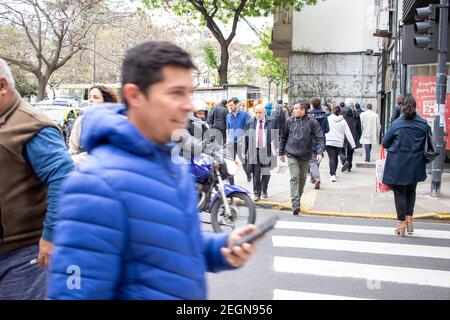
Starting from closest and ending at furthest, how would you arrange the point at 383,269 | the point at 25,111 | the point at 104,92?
the point at 25,111, the point at 104,92, the point at 383,269

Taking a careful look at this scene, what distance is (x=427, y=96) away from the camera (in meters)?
14.6

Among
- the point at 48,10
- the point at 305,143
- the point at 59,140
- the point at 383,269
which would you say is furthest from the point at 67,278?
the point at 48,10

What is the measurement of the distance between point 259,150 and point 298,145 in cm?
131

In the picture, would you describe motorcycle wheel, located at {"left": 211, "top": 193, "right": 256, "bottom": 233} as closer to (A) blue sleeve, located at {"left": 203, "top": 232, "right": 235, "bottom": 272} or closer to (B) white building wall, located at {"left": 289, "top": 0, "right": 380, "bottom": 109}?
(A) blue sleeve, located at {"left": 203, "top": 232, "right": 235, "bottom": 272}

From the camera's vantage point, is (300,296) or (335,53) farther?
(335,53)

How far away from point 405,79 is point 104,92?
43.4ft

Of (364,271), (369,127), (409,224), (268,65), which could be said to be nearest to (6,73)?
(364,271)

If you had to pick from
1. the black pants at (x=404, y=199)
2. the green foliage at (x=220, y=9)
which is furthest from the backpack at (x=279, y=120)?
the green foliage at (x=220, y=9)

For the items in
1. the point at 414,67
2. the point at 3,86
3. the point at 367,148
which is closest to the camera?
the point at 3,86

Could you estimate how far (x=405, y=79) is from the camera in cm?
1694

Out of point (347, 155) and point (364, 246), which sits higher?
point (347, 155)

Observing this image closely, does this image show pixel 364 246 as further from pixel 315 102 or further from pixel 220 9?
pixel 220 9
